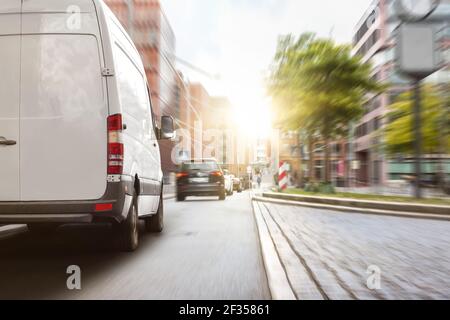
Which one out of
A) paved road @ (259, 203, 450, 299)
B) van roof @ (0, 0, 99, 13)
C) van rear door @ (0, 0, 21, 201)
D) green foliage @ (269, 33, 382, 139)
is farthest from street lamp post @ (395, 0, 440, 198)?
van rear door @ (0, 0, 21, 201)

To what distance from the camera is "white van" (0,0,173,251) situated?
16.3 feet

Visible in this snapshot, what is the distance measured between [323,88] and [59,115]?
63.2ft

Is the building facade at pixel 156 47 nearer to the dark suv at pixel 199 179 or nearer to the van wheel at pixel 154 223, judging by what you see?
the dark suv at pixel 199 179

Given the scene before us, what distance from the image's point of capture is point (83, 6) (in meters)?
5.21

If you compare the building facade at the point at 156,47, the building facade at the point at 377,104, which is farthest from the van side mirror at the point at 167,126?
the building facade at the point at 377,104

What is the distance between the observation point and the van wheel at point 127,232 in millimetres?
5988

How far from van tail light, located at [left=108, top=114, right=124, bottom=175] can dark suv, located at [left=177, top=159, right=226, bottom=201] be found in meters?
13.6

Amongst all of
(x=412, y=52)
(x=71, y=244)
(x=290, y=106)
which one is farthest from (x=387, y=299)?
(x=290, y=106)

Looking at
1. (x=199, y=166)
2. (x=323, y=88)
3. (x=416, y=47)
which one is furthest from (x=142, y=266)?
(x=323, y=88)

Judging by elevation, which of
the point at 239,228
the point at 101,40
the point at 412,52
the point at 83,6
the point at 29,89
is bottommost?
the point at 239,228

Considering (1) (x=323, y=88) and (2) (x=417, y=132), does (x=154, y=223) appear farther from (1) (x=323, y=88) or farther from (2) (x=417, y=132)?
(1) (x=323, y=88)

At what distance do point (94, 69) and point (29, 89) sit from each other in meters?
0.61
